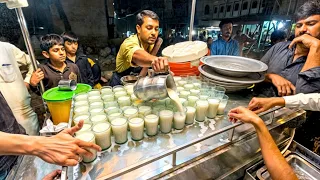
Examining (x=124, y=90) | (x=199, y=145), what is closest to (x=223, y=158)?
(x=199, y=145)

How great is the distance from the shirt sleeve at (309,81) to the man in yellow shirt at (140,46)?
5.37ft

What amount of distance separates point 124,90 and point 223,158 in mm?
1138

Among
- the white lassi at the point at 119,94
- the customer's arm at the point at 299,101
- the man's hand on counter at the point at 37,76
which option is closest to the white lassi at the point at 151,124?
the white lassi at the point at 119,94

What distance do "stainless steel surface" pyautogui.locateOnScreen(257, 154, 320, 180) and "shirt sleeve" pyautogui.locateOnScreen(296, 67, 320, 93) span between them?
2.35ft

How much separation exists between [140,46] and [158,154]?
1.65 meters

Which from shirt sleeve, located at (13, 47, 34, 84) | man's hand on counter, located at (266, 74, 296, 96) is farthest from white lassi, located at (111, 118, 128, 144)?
shirt sleeve, located at (13, 47, 34, 84)

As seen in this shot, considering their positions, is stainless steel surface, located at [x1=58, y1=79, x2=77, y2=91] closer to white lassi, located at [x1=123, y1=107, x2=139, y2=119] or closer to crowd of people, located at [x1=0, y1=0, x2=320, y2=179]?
crowd of people, located at [x1=0, y1=0, x2=320, y2=179]

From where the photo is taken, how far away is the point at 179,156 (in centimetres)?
108

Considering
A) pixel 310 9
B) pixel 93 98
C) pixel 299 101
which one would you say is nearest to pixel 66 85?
pixel 93 98

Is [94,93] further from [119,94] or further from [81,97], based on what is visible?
[119,94]

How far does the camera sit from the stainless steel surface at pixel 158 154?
0.92m

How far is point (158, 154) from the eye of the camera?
0.91m

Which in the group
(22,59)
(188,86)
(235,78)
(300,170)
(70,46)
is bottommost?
(300,170)

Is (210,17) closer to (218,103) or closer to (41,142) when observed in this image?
(218,103)
